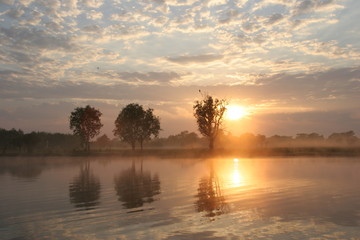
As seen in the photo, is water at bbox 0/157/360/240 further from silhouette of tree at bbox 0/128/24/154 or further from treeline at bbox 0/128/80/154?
silhouette of tree at bbox 0/128/24/154

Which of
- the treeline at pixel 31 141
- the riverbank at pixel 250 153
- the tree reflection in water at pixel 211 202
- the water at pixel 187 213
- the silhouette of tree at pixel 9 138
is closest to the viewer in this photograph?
the water at pixel 187 213

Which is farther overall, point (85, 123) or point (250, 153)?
point (85, 123)

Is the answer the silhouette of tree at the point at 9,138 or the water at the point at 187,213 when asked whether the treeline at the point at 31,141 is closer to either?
the silhouette of tree at the point at 9,138

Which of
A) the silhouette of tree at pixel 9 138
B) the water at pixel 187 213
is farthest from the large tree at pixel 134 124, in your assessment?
the water at pixel 187 213

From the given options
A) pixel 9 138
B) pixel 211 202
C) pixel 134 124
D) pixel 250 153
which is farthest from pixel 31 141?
pixel 211 202

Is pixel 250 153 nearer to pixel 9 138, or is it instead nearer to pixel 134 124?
pixel 134 124

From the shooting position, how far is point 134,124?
4048 inches

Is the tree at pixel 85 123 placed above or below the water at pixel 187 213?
above

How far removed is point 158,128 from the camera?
106250 mm

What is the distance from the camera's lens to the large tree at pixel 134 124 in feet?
336

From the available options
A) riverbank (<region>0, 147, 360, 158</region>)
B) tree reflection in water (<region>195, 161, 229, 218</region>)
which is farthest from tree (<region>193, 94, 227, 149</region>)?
tree reflection in water (<region>195, 161, 229, 218</region>)

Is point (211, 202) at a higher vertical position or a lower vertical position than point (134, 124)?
lower

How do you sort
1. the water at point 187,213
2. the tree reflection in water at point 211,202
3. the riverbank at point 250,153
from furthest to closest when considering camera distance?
the riverbank at point 250,153 → the tree reflection in water at point 211,202 → the water at point 187,213

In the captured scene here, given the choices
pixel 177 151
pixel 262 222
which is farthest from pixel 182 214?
pixel 177 151
